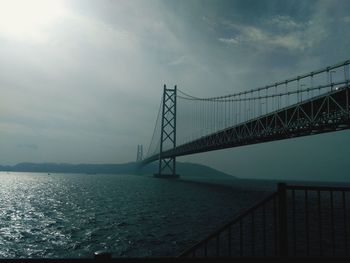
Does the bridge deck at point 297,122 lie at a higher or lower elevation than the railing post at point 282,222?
higher

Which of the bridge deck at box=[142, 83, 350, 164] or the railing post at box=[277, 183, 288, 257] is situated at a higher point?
the bridge deck at box=[142, 83, 350, 164]

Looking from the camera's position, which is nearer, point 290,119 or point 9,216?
point 9,216

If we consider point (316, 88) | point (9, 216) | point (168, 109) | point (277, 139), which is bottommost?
point (9, 216)

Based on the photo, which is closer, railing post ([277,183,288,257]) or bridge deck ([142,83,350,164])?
railing post ([277,183,288,257])

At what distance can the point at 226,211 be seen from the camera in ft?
93.5

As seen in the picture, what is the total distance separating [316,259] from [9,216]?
2936cm

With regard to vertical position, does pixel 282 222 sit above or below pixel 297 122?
below

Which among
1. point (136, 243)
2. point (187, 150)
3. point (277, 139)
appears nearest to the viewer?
point (136, 243)

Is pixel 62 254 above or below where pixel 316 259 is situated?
below

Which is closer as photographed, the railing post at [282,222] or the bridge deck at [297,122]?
the railing post at [282,222]

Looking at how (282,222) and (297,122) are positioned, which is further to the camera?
(297,122)

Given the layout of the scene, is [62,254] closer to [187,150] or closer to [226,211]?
[226,211]

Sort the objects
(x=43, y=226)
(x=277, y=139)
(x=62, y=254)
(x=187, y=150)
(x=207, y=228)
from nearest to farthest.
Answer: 1. (x=62, y=254)
2. (x=207, y=228)
3. (x=43, y=226)
4. (x=277, y=139)
5. (x=187, y=150)

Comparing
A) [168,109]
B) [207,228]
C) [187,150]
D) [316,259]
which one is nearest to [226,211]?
[207,228]
